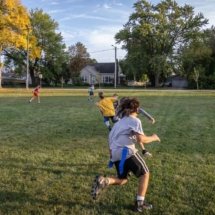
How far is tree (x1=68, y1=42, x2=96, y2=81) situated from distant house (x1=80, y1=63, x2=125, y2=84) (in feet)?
5.86

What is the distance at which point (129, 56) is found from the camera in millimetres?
72938

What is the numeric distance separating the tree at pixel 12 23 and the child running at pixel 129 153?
41678 mm

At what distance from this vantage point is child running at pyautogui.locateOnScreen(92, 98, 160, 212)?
4.95m

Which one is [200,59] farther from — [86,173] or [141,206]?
[141,206]

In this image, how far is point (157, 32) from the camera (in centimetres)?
7131

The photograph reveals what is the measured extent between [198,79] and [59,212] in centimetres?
6143

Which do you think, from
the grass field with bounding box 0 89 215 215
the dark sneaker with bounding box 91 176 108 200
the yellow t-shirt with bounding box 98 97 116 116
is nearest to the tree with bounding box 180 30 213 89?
the yellow t-shirt with bounding box 98 97 116 116

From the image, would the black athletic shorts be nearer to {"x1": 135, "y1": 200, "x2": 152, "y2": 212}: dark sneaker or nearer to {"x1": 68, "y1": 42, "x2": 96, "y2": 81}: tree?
{"x1": 135, "y1": 200, "x2": 152, "y2": 212}: dark sneaker

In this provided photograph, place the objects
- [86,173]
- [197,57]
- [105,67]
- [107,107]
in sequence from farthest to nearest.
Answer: [105,67] → [197,57] → [107,107] → [86,173]

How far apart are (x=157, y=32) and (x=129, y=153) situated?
68.6 metres

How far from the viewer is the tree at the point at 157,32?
71625 mm

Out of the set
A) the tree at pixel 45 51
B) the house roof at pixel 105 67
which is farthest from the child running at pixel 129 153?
the house roof at pixel 105 67

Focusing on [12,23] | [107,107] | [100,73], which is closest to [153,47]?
[100,73]

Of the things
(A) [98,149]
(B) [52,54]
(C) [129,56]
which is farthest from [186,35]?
(A) [98,149]
